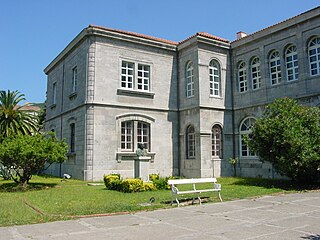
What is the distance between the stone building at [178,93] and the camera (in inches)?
746

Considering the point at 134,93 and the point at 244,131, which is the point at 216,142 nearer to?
the point at 244,131

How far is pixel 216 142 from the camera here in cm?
2098

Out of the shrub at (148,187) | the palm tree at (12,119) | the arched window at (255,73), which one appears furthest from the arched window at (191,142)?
the palm tree at (12,119)

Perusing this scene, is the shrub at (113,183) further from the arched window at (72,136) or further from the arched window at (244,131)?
the arched window at (244,131)

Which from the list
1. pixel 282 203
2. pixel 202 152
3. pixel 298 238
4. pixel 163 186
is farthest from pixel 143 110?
pixel 298 238

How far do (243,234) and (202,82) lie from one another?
586 inches

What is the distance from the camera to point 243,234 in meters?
6.47

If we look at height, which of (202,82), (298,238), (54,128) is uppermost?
(202,82)

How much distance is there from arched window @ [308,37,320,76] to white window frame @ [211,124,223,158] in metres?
6.26

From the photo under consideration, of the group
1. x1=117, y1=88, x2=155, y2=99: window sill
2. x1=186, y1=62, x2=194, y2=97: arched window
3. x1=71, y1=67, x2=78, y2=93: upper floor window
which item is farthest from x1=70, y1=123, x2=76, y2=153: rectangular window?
x1=186, y1=62, x2=194, y2=97: arched window

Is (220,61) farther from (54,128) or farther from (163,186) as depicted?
(54,128)

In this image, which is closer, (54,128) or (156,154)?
(156,154)

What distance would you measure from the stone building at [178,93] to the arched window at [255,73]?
6cm

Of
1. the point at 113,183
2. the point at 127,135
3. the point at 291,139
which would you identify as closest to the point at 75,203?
the point at 113,183
